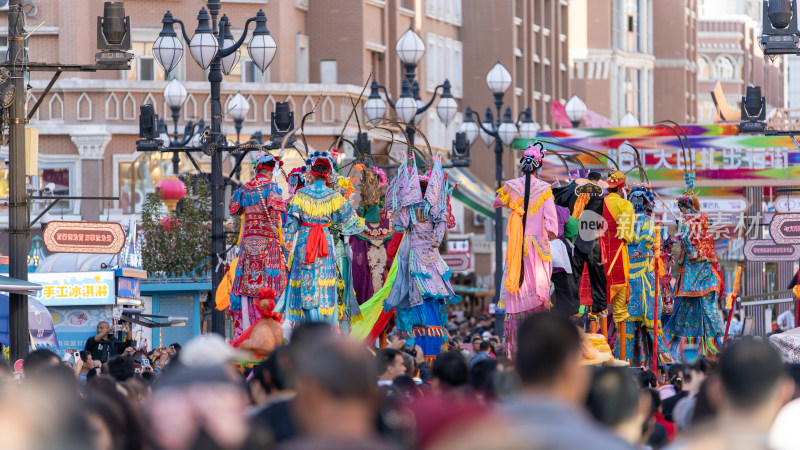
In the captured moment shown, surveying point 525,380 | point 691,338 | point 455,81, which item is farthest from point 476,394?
point 455,81

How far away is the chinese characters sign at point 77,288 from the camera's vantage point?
25.8 meters

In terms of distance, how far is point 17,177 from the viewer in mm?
15805

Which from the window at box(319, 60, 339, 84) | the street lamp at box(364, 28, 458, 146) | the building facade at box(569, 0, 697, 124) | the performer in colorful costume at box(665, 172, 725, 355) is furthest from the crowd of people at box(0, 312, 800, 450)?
the building facade at box(569, 0, 697, 124)

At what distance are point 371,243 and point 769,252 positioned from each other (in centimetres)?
1174

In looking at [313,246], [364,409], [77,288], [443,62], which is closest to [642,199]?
[313,246]

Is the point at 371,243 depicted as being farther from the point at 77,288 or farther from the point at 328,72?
the point at 328,72

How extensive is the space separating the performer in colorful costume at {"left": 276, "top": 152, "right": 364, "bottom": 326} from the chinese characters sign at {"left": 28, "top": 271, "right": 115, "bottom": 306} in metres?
9.93

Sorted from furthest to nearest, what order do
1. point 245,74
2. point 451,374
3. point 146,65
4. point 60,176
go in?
point 245,74
point 146,65
point 60,176
point 451,374

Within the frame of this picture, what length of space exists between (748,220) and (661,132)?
6131 millimetres

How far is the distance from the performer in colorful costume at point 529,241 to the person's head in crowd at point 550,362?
1044 centimetres

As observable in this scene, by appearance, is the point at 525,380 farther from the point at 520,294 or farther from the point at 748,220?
the point at 748,220

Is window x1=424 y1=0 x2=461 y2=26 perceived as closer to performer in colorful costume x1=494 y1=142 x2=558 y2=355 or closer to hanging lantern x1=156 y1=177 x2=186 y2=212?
hanging lantern x1=156 y1=177 x2=186 y2=212

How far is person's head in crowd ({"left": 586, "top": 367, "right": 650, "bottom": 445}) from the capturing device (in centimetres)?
712

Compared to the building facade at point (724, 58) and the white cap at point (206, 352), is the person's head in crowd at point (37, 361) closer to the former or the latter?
the white cap at point (206, 352)
